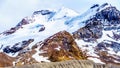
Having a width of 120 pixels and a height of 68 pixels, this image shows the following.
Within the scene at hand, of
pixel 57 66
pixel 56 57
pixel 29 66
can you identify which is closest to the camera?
pixel 29 66

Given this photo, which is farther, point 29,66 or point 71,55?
point 71,55

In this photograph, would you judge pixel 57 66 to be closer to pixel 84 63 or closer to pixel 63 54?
pixel 84 63

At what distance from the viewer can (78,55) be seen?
19338 cm

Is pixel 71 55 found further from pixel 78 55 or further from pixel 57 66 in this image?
pixel 57 66

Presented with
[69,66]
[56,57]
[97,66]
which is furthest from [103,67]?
[56,57]

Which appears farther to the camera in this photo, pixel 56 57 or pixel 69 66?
pixel 56 57

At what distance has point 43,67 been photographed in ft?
336

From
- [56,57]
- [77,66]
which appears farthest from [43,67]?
[56,57]

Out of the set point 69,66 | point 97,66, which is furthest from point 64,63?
point 97,66

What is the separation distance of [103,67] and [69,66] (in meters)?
8.40

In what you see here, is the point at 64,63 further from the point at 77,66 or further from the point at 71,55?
the point at 71,55

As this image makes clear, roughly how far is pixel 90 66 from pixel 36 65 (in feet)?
48.7

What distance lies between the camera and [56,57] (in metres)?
184

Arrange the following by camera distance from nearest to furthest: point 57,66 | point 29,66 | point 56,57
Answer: point 29,66
point 57,66
point 56,57
